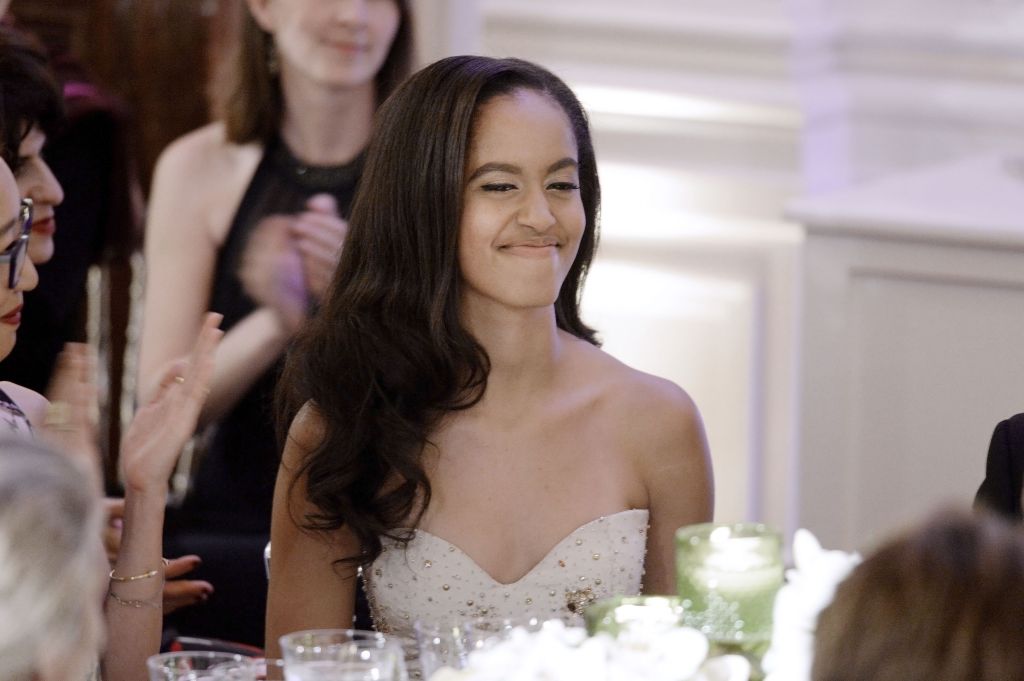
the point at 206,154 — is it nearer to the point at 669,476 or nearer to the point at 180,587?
the point at 180,587

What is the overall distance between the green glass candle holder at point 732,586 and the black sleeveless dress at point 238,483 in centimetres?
127

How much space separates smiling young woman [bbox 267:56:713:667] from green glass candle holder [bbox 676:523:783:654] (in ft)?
1.98

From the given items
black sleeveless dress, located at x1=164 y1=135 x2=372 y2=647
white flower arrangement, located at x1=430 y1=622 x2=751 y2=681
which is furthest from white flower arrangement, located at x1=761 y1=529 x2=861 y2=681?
black sleeveless dress, located at x1=164 y1=135 x2=372 y2=647

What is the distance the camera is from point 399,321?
228cm

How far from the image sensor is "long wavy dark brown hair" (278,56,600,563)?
7.23ft

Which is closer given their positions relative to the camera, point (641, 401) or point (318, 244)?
point (641, 401)

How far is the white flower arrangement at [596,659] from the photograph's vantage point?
1455 millimetres

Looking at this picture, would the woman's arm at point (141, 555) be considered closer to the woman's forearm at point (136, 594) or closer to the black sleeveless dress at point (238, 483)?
the woman's forearm at point (136, 594)

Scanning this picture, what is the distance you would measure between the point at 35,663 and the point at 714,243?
3401 mm

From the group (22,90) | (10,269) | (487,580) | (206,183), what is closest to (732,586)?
(487,580)

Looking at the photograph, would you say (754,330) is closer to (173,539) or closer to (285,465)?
(173,539)

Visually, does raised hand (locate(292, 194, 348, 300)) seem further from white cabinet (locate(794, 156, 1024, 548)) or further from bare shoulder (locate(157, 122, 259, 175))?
white cabinet (locate(794, 156, 1024, 548))

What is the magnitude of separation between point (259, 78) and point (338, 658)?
1717 mm

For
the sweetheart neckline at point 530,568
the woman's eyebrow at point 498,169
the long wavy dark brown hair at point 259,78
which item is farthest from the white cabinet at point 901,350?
the woman's eyebrow at point 498,169
